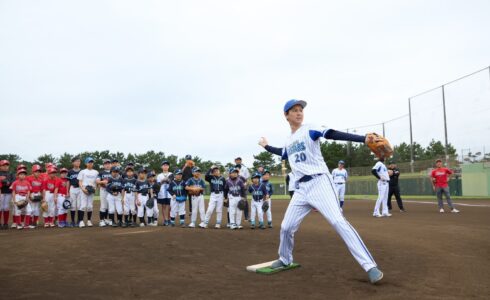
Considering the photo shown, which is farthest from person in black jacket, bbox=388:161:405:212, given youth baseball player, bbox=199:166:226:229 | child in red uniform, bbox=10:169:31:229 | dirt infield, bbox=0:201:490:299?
child in red uniform, bbox=10:169:31:229

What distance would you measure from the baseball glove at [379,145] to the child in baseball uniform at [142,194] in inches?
312

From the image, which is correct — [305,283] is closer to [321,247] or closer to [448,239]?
[321,247]

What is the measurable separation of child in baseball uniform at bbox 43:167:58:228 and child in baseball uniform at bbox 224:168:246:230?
5071 millimetres

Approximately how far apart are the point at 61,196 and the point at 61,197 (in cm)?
4

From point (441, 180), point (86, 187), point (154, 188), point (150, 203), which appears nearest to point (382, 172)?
point (441, 180)

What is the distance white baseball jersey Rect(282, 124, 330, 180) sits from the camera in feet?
14.2

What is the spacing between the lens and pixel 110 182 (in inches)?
402

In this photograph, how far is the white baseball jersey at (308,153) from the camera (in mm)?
4336

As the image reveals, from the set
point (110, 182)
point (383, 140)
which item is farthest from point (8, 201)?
point (383, 140)

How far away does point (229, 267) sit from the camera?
484 centimetres

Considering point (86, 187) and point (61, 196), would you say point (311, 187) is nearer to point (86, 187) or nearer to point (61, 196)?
point (86, 187)

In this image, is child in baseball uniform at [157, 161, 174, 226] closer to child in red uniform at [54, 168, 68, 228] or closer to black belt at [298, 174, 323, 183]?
child in red uniform at [54, 168, 68, 228]

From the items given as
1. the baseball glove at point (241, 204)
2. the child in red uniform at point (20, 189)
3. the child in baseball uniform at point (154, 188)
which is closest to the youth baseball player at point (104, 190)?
the child in baseball uniform at point (154, 188)

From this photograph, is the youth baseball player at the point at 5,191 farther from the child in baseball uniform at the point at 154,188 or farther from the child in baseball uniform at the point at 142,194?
Result: the child in baseball uniform at the point at 154,188
